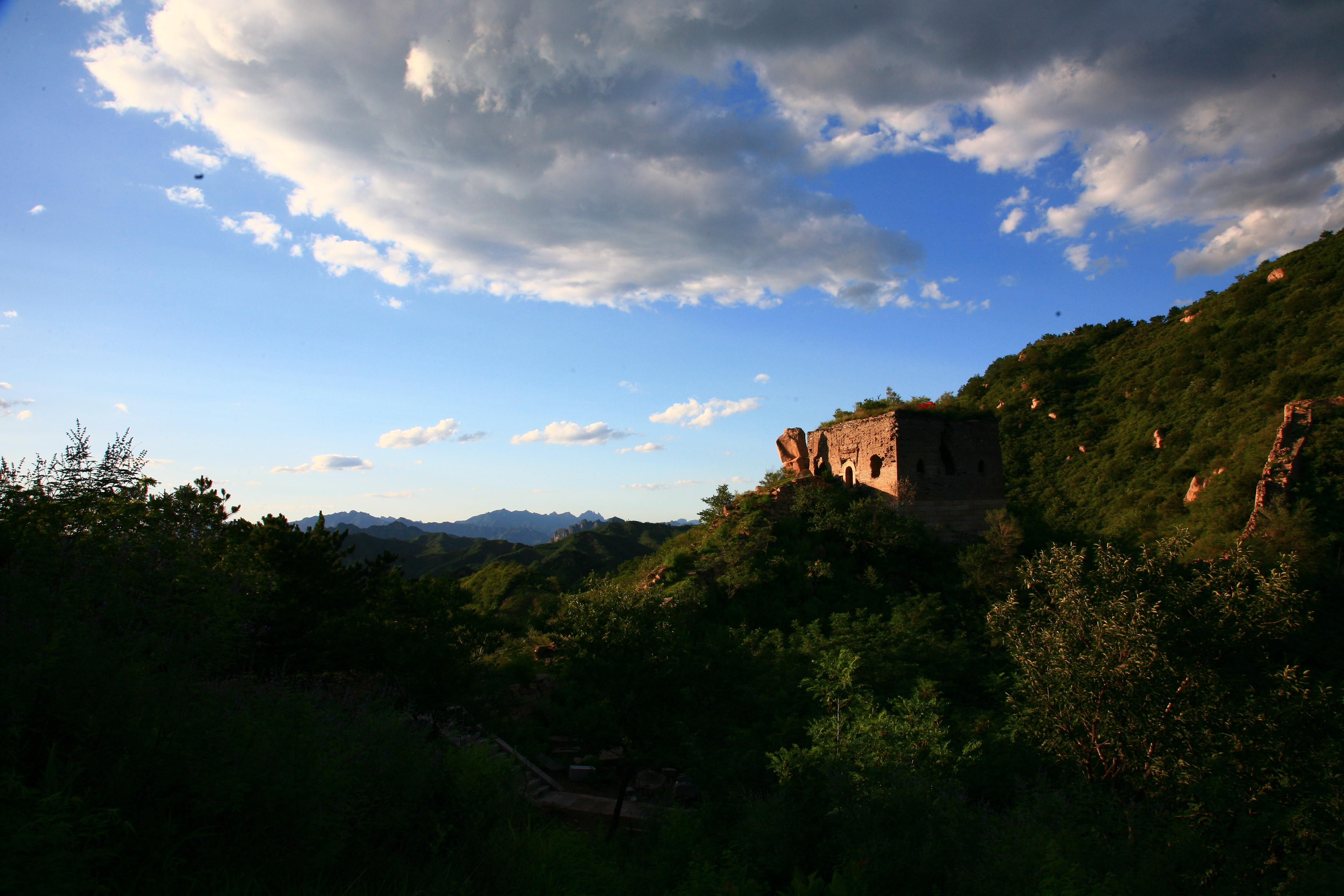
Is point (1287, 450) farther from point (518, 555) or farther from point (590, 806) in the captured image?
point (518, 555)

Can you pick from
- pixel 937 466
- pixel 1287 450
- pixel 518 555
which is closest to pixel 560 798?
pixel 937 466

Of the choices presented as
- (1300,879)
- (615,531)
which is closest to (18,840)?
(1300,879)

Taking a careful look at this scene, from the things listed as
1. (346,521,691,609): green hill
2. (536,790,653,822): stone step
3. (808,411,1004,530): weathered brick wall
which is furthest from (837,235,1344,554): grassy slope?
(346,521,691,609): green hill

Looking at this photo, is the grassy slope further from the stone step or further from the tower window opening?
the stone step

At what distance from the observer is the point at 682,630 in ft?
43.6

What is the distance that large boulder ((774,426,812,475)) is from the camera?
2555 centimetres

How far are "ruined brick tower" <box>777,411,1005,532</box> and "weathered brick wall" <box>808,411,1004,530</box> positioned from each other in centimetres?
2

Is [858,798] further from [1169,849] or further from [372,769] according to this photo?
[372,769]

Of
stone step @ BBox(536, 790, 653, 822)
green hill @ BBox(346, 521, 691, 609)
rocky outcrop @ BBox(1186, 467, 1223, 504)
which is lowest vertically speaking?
stone step @ BBox(536, 790, 653, 822)

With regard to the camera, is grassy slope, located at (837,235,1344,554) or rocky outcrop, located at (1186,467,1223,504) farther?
rocky outcrop, located at (1186,467,1223,504)

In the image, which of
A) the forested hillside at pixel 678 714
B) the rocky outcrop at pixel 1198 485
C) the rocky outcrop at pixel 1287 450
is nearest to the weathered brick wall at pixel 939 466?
the forested hillside at pixel 678 714

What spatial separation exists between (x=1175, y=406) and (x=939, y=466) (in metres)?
31.0

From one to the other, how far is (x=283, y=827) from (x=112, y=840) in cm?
117

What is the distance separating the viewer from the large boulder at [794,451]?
83.8 feet
